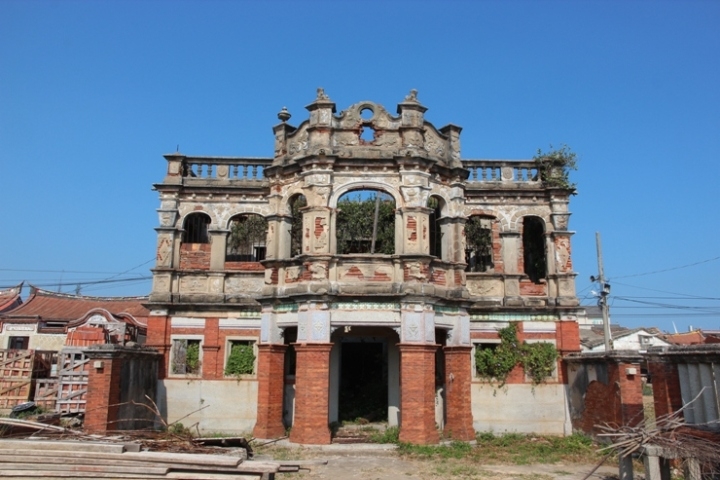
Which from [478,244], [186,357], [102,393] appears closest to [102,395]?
[102,393]

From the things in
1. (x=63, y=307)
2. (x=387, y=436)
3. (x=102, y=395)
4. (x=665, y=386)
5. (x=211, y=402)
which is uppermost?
(x=63, y=307)

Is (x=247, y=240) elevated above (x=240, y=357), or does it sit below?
above

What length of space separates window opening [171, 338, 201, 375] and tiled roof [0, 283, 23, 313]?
21.0 meters

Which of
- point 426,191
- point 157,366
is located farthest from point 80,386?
point 426,191

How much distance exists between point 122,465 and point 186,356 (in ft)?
34.6

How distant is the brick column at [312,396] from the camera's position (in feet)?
51.0

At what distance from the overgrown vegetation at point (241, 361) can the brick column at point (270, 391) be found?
221 cm

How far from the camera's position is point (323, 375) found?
51.9 feet

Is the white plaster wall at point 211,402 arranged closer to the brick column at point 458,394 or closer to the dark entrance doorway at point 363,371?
the dark entrance doorway at point 363,371

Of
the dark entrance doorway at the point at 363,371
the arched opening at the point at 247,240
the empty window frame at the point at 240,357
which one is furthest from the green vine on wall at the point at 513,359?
the arched opening at the point at 247,240

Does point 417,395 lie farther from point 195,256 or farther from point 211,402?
point 195,256

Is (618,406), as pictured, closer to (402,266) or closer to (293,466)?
(402,266)

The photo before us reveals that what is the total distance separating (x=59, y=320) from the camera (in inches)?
1235

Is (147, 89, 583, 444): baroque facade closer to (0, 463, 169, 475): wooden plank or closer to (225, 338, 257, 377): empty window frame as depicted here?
(225, 338, 257, 377): empty window frame
